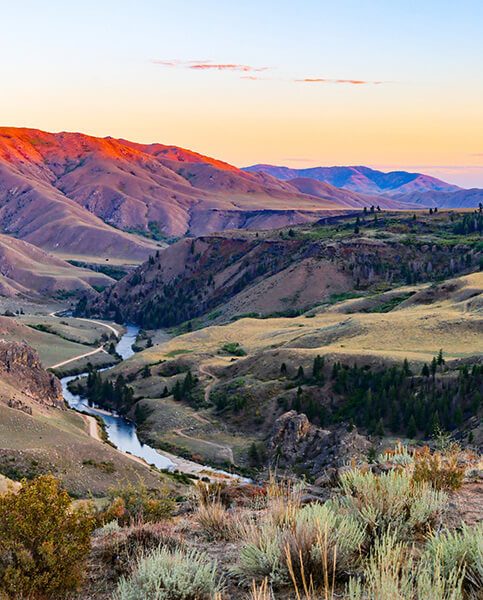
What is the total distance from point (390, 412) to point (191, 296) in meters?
85.5

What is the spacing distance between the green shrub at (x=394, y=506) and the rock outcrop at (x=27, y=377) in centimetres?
5175

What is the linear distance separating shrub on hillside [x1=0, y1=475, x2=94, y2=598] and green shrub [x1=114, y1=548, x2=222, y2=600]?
1.30 m

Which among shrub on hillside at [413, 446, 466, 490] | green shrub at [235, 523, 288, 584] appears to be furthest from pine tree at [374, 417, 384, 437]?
green shrub at [235, 523, 288, 584]

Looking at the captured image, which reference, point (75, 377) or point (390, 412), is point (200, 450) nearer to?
point (390, 412)

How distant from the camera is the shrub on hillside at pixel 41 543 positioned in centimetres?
855

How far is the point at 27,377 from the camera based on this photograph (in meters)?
62.4

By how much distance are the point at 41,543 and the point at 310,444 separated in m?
43.2

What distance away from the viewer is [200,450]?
193 feet

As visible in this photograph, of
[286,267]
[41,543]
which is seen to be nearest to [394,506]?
[41,543]

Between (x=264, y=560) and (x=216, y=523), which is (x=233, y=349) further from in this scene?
(x=264, y=560)

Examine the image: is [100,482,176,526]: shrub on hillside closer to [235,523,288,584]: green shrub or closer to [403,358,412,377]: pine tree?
[235,523,288,584]: green shrub

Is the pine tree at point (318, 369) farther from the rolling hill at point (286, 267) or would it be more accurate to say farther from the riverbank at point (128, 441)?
the rolling hill at point (286, 267)

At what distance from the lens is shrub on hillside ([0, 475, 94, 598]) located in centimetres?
855

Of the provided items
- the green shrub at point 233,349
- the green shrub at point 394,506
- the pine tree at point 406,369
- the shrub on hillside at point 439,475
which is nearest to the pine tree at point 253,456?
the pine tree at point 406,369
